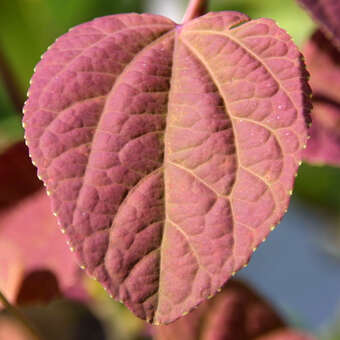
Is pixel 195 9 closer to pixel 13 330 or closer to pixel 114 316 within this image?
pixel 13 330

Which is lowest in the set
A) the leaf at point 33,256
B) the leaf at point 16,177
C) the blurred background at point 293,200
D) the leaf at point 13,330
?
the blurred background at point 293,200

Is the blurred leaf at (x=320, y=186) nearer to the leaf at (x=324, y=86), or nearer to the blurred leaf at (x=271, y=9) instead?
the blurred leaf at (x=271, y=9)

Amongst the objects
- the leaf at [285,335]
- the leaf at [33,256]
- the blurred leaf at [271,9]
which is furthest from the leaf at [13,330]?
the blurred leaf at [271,9]

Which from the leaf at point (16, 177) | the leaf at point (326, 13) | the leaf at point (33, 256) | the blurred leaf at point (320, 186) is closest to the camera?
the leaf at point (326, 13)

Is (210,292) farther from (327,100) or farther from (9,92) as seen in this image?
(9,92)

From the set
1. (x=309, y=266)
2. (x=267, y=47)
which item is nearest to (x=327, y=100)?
(x=267, y=47)
